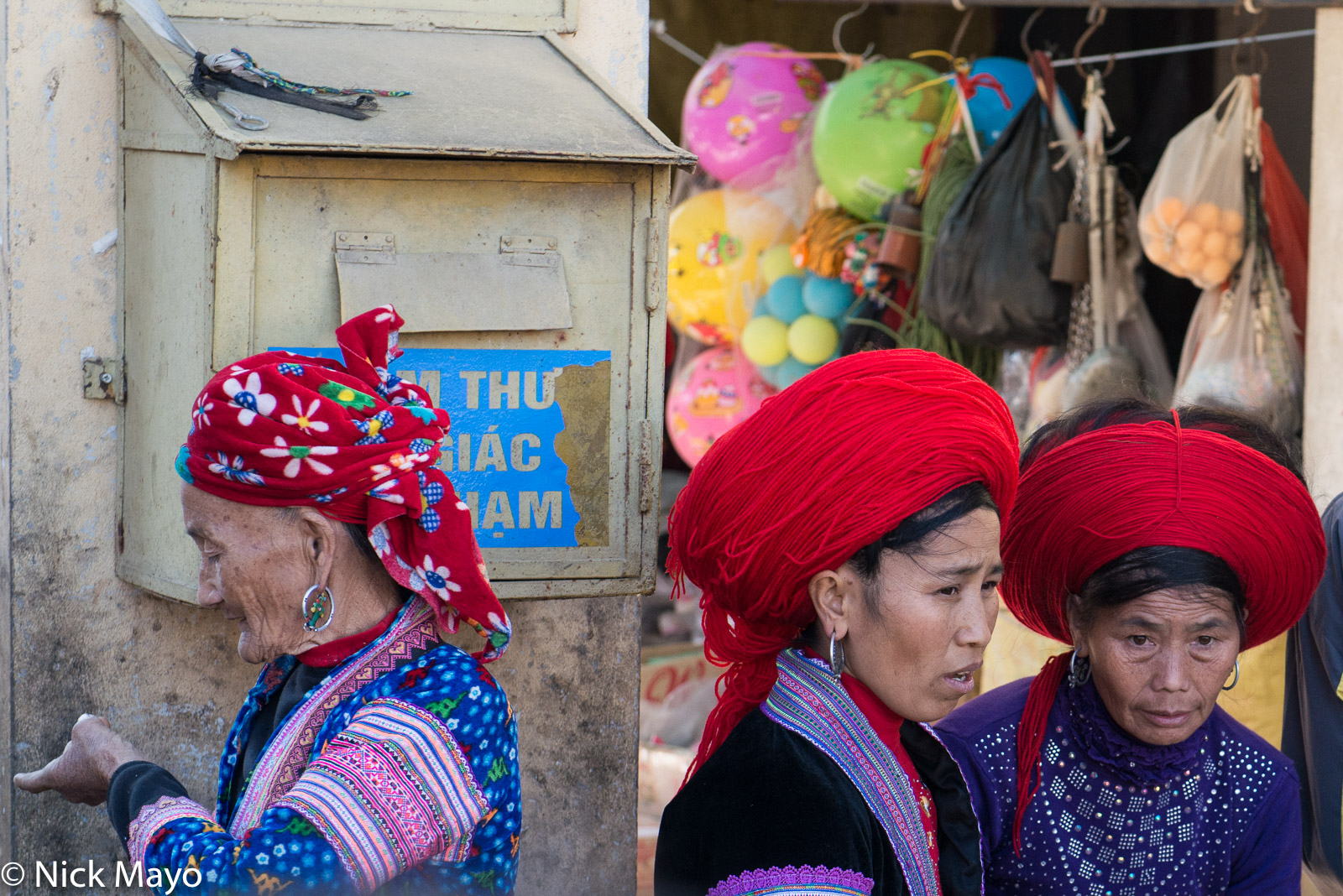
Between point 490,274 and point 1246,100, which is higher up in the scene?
point 1246,100

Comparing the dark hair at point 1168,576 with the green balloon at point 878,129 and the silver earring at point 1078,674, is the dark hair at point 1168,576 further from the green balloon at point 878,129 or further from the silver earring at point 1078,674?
the green balloon at point 878,129

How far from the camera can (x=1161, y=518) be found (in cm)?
181

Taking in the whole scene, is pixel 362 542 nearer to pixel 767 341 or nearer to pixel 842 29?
pixel 767 341

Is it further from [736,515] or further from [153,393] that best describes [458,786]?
[153,393]

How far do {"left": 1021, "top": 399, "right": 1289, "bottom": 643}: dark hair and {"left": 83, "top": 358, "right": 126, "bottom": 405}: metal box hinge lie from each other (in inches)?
54.6

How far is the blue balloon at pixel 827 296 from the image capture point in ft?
14.3

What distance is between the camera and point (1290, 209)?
3.56m

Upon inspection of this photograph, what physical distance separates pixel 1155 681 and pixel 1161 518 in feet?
0.73

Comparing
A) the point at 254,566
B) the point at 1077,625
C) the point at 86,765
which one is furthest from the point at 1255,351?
the point at 86,765

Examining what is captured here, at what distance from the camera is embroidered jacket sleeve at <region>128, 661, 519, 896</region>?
1.31m

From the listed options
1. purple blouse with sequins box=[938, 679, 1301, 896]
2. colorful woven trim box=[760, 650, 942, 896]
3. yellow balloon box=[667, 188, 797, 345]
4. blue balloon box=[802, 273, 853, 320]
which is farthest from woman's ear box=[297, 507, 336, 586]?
yellow balloon box=[667, 188, 797, 345]

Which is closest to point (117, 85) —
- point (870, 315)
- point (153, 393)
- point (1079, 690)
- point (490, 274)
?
point (153, 393)

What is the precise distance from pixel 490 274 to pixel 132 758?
79 centimetres

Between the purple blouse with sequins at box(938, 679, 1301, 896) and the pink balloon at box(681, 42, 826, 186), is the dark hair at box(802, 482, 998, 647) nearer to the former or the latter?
the purple blouse with sequins at box(938, 679, 1301, 896)
